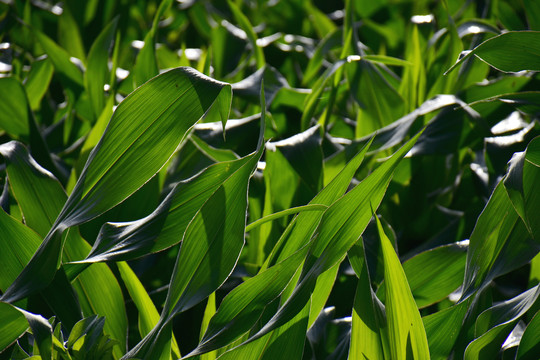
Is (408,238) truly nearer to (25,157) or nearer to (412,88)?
(412,88)

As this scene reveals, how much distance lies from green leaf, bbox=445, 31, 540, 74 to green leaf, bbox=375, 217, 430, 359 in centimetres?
30

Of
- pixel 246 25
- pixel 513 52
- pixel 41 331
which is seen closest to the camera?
pixel 41 331

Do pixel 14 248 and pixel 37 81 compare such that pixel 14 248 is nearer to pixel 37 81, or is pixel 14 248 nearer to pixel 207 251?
pixel 207 251

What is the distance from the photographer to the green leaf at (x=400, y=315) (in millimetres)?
500

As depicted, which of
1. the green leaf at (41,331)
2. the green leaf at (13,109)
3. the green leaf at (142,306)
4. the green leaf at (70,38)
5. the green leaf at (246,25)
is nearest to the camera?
the green leaf at (41,331)

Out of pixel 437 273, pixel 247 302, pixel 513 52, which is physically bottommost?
pixel 437 273

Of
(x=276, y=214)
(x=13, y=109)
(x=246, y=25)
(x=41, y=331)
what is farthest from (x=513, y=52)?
(x=13, y=109)

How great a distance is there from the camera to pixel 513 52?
69 centimetres

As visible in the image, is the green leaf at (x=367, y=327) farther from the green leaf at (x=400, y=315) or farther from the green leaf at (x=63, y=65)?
the green leaf at (x=63, y=65)

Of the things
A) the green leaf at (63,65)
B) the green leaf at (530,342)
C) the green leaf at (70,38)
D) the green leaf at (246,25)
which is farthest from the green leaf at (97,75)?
the green leaf at (530,342)

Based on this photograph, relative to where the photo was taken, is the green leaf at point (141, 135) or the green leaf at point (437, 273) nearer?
the green leaf at point (141, 135)

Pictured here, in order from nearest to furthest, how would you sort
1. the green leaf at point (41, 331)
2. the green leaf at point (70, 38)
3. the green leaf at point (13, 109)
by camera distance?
the green leaf at point (41, 331) → the green leaf at point (13, 109) → the green leaf at point (70, 38)

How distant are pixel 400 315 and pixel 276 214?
0.15 meters

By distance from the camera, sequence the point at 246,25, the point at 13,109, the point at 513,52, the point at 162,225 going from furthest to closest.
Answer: the point at 246,25
the point at 13,109
the point at 513,52
the point at 162,225
